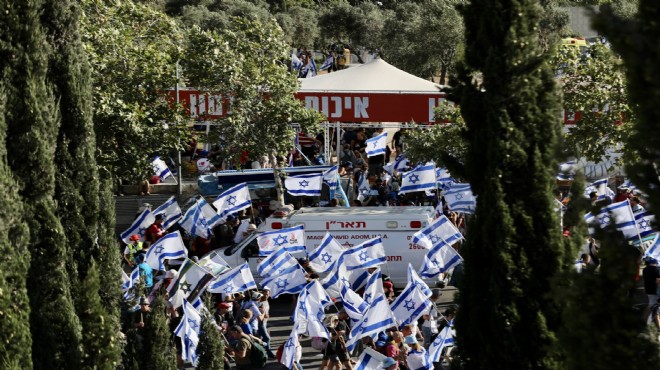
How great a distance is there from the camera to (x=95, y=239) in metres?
11.3

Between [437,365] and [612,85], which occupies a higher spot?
[612,85]

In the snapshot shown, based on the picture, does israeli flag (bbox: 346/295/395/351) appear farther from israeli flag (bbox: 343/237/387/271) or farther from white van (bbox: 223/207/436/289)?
white van (bbox: 223/207/436/289)

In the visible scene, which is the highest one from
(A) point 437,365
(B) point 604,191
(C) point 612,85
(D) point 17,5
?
(D) point 17,5

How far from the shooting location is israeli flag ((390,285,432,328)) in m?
15.7

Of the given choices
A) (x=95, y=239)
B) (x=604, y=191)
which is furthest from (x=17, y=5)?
(x=604, y=191)

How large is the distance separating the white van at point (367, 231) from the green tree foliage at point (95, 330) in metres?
9.80

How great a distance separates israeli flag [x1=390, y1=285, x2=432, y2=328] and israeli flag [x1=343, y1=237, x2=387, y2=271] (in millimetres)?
2267

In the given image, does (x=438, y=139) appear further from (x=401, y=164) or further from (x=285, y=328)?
(x=285, y=328)

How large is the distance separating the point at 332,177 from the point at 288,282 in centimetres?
727

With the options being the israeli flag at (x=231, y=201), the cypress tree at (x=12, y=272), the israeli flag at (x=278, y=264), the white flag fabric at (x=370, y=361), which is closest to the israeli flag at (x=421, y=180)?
the israeli flag at (x=231, y=201)

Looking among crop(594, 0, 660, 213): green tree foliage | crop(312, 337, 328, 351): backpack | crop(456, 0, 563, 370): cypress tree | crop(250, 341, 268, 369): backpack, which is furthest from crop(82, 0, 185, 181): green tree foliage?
crop(594, 0, 660, 213): green tree foliage

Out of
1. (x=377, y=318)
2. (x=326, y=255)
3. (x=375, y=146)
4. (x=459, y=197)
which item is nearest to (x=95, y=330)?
(x=377, y=318)

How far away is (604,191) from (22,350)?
1393 cm

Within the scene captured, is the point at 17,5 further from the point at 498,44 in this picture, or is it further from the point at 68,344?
the point at 498,44
